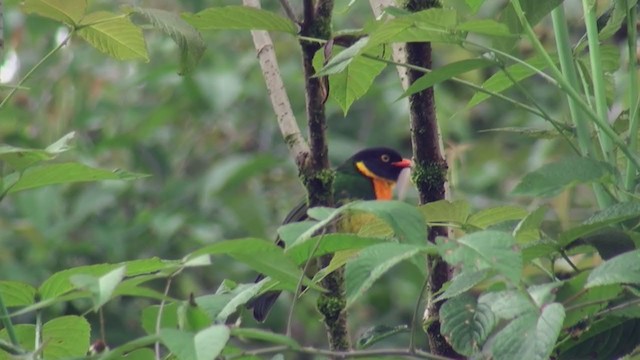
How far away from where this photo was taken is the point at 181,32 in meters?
1.75

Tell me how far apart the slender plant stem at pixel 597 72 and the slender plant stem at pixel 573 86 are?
24 millimetres

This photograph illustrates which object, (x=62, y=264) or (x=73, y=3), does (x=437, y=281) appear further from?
(x=62, y=264)

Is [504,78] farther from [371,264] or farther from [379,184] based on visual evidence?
[379,184]

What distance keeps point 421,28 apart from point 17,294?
64cm

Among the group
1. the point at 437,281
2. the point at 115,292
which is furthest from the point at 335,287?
the point at 115,292

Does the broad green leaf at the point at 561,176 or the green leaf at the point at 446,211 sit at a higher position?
the broad green leaf at the point at 561,176

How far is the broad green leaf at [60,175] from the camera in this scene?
5.34ft

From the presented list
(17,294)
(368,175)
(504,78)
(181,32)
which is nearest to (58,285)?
(17,294)

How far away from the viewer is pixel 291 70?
6.09m

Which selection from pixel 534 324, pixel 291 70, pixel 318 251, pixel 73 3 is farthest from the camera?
pixel 291 70

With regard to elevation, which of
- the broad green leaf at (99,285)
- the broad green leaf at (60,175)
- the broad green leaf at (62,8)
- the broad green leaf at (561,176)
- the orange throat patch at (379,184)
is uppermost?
the broad green leaf at (62,8)

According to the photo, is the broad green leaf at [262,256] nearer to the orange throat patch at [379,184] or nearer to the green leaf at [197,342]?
the green leaf at [197,342]

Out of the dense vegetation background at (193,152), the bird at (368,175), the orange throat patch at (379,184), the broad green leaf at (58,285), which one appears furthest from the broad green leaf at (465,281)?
the orange throat patch at (379,184)

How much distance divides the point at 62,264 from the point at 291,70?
1.56m
